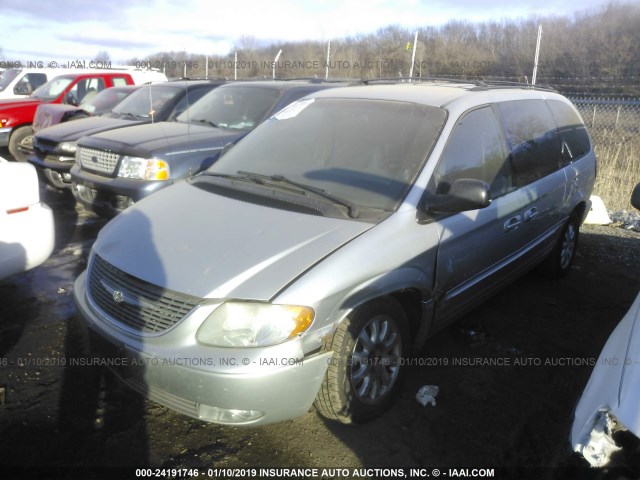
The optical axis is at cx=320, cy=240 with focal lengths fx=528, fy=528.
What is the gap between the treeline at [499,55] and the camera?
18.9 meters

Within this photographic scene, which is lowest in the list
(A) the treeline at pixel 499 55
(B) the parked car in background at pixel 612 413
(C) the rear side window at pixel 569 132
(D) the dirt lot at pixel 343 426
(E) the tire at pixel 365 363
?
(D) the dirt lot at pixel 343 426

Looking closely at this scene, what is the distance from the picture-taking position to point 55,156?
6.80 metres

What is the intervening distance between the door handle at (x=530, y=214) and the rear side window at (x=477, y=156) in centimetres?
35

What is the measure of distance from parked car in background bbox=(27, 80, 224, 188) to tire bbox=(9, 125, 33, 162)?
3.14 m

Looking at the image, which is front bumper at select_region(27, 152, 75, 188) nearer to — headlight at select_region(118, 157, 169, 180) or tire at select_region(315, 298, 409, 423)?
headlight at select_region(118, 157, 169, 180)

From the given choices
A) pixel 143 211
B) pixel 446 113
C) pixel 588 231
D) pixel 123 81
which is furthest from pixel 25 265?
pixel 123 81

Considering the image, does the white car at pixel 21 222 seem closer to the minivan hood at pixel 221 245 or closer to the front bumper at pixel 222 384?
the minivan hood at pixel 221 245

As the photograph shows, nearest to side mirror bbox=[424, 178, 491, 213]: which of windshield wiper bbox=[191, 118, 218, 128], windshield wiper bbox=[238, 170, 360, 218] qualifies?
windshield wiper bbox=[238, 170, 360, 218]

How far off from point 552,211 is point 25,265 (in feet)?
13.3

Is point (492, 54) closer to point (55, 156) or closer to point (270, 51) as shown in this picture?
point (270, 51)

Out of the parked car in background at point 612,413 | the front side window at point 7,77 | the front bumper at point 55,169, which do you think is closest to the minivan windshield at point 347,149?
the parked car in background at point 612,413

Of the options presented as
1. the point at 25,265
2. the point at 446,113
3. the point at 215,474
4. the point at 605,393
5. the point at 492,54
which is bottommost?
the point at 215,474

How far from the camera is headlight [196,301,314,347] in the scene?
2.30 metres

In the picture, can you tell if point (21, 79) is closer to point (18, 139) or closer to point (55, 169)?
point (18, 139)
